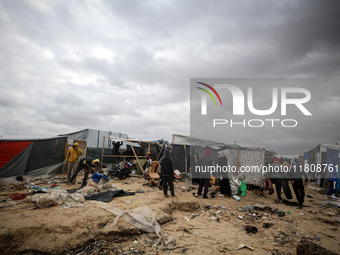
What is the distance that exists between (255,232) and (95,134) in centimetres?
1628

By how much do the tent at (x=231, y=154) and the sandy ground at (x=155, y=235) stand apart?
3496mm

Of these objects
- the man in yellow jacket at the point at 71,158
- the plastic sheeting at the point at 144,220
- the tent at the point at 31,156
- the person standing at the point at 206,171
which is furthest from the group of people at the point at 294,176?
the tent at the point at 31,156

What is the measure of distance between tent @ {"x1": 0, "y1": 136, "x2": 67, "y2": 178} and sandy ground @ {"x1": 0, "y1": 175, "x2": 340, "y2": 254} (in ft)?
12.6

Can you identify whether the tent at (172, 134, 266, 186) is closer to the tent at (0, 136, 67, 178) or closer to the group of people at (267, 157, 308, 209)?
the group of people at (267, 157, 308, 209)

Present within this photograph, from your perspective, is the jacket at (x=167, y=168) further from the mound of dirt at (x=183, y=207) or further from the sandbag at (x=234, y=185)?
the sandbag at (x=234, y=185)

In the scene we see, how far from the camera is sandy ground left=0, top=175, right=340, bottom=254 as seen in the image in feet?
10.5

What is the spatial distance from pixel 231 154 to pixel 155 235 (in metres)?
8.24

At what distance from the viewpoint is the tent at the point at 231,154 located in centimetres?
935

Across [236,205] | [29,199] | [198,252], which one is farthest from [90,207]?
[236,205]

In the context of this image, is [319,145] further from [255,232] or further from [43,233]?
[43,233]

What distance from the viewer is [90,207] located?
4910 millimetres

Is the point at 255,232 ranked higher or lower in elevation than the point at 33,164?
lower

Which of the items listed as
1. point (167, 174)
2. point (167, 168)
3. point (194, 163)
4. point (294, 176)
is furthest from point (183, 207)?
point (194, 163)

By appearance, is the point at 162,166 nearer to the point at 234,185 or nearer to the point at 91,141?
the point at 234,185
